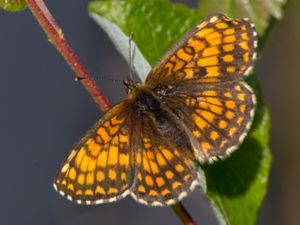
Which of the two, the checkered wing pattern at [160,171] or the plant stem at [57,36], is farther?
the checkered wing pattern at [160,171]

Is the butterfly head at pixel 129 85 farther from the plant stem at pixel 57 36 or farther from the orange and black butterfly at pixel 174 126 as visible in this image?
the plant stem at pixel 57 36

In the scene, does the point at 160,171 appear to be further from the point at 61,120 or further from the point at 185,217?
the point at 61,120

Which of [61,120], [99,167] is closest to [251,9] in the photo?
[99,167]

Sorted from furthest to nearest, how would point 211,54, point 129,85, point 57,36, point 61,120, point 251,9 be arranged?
1. point 61,120
2. point 129,85
3. point 211,54
4. point 251,9
5. point 57,36

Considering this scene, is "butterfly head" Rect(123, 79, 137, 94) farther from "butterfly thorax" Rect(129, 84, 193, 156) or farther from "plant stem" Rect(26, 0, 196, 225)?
"plant stem" Rect(26, 0, 196, 225)

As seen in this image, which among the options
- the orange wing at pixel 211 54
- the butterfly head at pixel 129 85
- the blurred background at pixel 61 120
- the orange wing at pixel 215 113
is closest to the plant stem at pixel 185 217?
the orange wing at pixel 215 113

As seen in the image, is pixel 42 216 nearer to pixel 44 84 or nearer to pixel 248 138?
Result: pixel 44 84

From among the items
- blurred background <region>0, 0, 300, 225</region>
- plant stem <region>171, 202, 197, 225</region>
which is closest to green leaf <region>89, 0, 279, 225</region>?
plant stem <region>171, 202, 197, 225</region>
